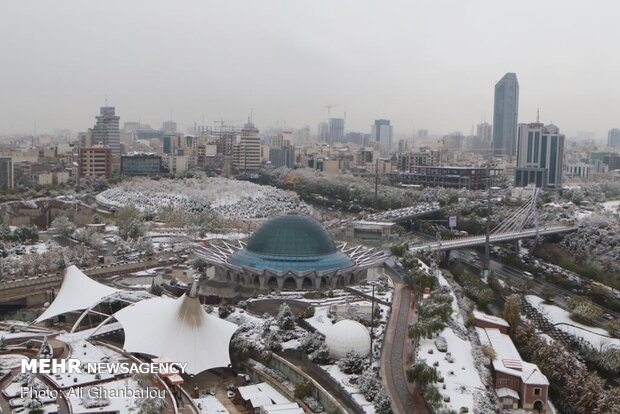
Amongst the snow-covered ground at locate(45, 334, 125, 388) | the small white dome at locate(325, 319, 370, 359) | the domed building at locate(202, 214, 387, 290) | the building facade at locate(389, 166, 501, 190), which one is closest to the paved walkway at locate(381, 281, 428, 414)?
the small white dome at locate(325, 319, 370, 359)

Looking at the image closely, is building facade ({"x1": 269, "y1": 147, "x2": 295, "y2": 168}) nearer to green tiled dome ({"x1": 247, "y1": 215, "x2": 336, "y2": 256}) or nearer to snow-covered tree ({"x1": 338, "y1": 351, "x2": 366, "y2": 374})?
green tiled dome ({"x1": 247, "y1": 215, "x2": 336, "y2": 256})

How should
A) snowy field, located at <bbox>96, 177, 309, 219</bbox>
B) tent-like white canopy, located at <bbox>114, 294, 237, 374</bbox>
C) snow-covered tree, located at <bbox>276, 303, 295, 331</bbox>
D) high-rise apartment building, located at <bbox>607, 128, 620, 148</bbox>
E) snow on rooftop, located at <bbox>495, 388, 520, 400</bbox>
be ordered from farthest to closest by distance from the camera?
high-rise apartment building, located at <bbox>607, 128, 620, 148</bbox>, snowy field, located at <bbox>96, 177, 309, 219</bbox>, snow-covered tree, located at <bbox>276, 303, 295, 331</bbox>, tent-like white canopy, located at <bbox>114, 294, 237, 374</bbox>, snow on rooftop, located at <bbox>495, 388, 520, 400</bbox>

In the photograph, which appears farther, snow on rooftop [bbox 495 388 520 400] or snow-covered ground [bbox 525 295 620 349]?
snow-covered ground [bbox 525 295 620 349]

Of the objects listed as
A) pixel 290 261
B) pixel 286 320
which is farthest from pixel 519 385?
pixel 290 261

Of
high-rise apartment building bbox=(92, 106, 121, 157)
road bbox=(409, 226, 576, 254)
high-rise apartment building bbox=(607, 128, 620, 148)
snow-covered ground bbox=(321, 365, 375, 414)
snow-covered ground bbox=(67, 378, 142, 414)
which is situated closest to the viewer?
snow-covered ground bbox=(67, 378, 142, 414)

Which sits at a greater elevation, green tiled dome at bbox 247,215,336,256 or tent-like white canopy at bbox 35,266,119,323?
green tiled dome at bbox 247,215,336,256

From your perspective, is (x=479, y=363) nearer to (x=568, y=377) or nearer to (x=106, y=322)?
(x=568, y=377)

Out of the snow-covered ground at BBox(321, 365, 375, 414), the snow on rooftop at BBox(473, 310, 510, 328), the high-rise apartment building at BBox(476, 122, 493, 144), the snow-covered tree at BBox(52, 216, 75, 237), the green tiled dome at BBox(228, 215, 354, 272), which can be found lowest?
the snow-covered ground at BBox(321, 365, 375, 414)
